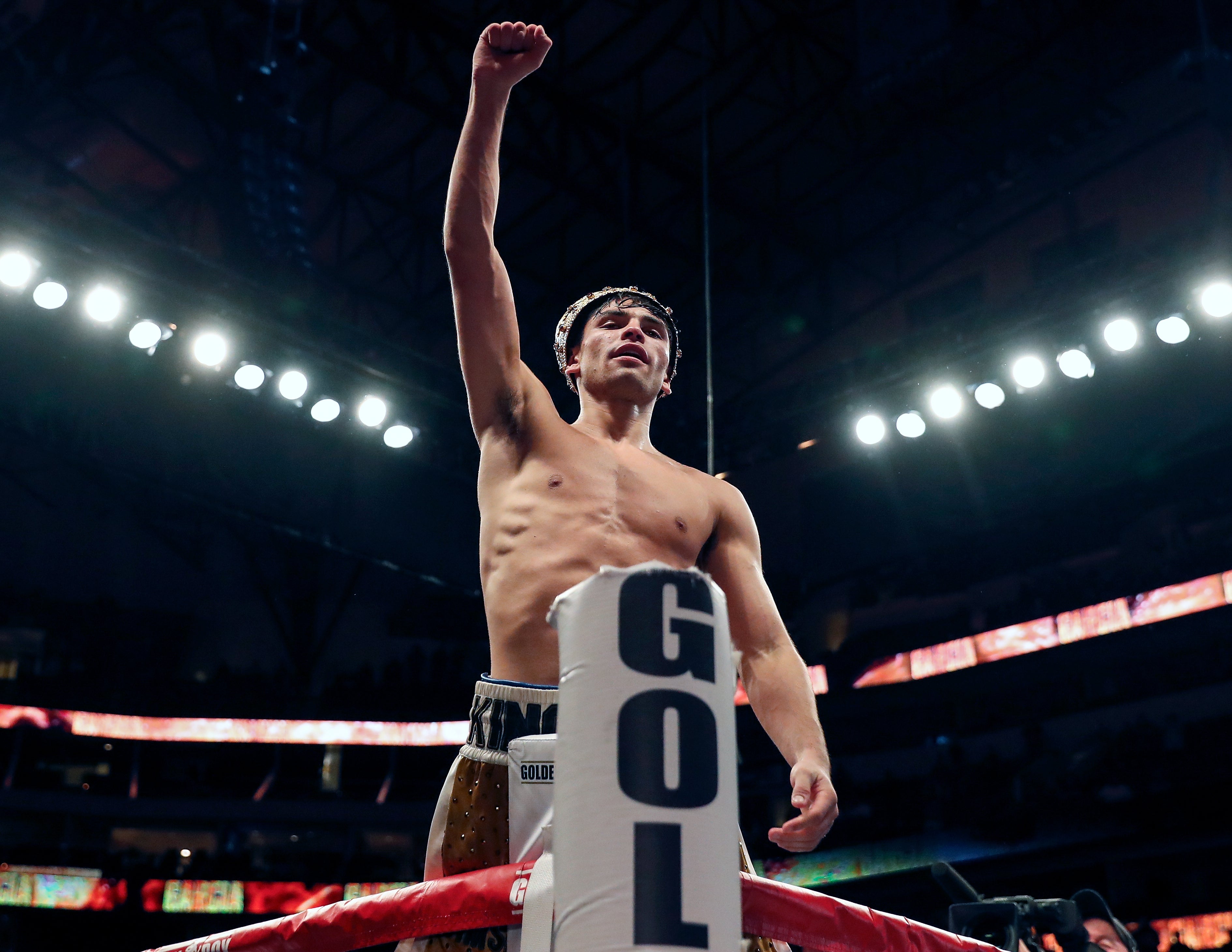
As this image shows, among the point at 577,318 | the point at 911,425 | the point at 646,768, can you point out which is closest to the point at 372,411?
the point at 911,425

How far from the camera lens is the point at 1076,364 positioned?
901cm

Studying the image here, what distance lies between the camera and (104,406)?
10.1m

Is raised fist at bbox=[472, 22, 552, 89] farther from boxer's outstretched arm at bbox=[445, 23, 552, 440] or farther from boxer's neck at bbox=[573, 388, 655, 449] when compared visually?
boxer's neck at bbox=[573, 388, 655, 449]

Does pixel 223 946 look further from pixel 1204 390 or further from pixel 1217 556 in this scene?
pixel 1204 390

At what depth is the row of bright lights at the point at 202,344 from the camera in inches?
321

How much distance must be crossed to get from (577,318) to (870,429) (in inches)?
307

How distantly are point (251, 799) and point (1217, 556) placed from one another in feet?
34.8

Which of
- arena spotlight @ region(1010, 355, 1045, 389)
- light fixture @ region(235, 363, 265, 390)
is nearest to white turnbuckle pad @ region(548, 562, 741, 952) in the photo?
arena spotlight @ region(1010, 355, 1045, 389)

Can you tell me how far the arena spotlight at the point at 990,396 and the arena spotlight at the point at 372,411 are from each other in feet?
16.9

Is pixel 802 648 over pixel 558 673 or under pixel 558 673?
over

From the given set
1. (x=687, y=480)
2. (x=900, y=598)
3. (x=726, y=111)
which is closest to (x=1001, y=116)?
(x=726, y=111)

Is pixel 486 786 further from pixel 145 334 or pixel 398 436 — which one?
pixel 398 436

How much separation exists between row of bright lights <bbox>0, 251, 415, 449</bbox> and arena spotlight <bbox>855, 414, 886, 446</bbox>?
408 cm

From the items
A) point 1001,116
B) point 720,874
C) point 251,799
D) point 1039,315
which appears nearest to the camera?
point 720,874
